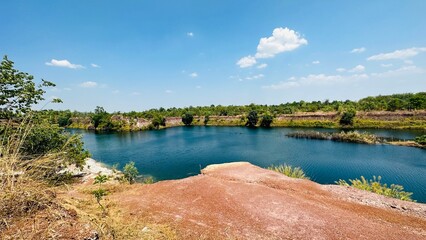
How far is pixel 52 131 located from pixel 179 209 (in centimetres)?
1137

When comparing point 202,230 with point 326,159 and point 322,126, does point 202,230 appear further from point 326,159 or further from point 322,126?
point 322,126

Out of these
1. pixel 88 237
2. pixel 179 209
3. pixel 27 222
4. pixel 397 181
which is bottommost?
pixel 397 181

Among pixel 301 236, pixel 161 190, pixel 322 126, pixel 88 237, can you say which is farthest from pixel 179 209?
pixel 322 126

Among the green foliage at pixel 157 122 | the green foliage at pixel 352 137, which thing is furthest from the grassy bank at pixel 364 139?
the green foliage at pixel 157 122

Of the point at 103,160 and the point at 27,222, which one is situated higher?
the point at 27,222

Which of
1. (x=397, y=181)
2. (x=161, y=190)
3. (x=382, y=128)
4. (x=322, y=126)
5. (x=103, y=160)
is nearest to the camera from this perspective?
(x=161, y=190)

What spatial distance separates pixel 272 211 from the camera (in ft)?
34.3

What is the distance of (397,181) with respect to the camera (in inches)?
917

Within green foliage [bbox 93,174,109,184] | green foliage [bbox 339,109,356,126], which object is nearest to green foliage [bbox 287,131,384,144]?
green foliage [bbox 339,109,356,126]

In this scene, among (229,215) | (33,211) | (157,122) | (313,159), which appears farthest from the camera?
(157,122)

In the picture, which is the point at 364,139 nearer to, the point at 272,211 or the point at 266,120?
the point at 266,120

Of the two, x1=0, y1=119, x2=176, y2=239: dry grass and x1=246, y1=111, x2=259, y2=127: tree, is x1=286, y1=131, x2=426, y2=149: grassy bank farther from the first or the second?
x1=0, y1=119, x2=176, y2=239: dry grass

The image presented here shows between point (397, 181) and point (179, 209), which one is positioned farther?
point (397, 181)

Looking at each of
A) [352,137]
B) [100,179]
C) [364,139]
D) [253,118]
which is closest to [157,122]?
[253,118]
